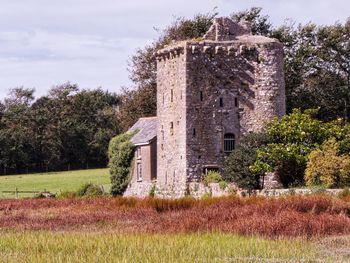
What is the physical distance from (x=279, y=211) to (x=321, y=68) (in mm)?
37184

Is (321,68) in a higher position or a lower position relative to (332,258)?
higher

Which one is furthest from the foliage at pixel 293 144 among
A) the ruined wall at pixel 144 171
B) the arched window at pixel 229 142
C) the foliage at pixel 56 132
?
the foliage at pixel 56 132

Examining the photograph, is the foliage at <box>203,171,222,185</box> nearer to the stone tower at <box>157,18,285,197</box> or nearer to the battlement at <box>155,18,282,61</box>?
the stone tower at <box>157,18,285,197</box>

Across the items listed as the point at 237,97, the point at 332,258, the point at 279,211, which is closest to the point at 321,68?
the point at 237,97

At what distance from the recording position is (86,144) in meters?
103

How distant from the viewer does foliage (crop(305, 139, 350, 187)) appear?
41.0m

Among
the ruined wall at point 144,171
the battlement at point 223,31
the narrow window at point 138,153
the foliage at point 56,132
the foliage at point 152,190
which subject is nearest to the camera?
the battlement at point 223,31

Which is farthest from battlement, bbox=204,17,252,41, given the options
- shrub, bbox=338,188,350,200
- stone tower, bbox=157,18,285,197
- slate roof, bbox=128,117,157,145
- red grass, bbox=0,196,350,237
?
shrub, bbox=338,188,350,200

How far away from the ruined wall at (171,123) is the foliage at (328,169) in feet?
32.0

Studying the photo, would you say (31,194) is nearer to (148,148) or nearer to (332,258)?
(148,148)

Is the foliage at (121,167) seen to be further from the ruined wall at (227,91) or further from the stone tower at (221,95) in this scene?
the ruined wall at (227,91)

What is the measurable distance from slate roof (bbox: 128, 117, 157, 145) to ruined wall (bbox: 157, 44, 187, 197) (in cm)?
331

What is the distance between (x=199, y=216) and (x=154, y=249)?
9733 millimetres

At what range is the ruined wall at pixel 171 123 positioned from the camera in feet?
164
